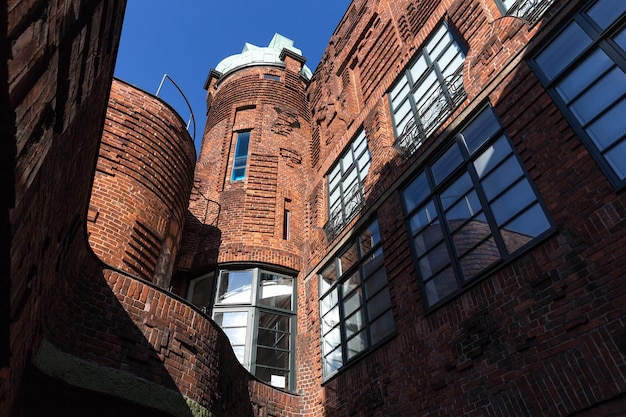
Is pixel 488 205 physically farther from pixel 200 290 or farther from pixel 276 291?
pixel 200 290

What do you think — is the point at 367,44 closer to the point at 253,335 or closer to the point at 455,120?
the point at 455,120

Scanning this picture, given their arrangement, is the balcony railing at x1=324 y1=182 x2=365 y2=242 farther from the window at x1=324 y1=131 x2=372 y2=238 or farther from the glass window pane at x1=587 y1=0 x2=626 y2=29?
the glass window pane at x1=587 y1=0 x2=626 y2=29

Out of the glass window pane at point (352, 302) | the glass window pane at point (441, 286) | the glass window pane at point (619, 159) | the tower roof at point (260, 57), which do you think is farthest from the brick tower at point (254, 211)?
the glass window pane at point (619, 159)

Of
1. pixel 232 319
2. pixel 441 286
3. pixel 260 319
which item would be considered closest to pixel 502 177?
pixel 441 286

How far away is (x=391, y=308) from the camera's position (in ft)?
24.7

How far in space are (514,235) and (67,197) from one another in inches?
201

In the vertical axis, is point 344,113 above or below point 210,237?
above

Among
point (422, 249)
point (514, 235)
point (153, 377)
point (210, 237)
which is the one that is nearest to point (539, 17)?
point (514, 235)

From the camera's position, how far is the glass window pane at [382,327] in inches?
294

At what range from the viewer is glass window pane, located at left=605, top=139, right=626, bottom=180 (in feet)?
15.8

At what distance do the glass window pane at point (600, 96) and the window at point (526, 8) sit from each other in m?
1.90

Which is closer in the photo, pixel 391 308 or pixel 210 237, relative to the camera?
pixel 391 308

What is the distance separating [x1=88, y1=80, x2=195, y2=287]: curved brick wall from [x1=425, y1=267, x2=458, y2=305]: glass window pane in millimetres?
4782

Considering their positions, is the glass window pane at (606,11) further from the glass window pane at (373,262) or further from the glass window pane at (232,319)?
the glass window pane at (232,319)
